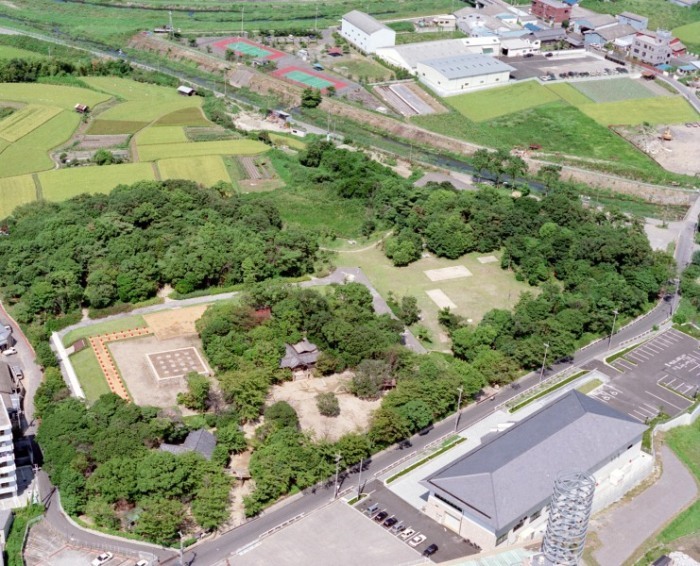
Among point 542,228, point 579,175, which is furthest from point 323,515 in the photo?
point 579,175

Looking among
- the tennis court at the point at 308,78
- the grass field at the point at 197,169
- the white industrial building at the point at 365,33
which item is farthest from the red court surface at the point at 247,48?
the grass field at the point at 197,169

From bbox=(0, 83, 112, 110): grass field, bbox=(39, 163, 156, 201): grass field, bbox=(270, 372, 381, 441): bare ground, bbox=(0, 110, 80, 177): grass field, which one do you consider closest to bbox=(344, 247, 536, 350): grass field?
bbox=(270, 372, 381, 441): bare ground

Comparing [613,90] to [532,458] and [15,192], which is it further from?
[532,458]

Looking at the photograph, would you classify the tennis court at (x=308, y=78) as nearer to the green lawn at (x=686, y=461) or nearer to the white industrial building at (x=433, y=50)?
the white industrial building at (x=433, y=50)

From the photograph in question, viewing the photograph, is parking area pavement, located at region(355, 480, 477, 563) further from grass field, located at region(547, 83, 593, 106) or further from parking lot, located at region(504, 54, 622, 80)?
parking lot, located at region(504, 54, 622, 80)

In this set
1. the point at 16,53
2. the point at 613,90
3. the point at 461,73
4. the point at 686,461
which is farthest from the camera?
the point at 16,53

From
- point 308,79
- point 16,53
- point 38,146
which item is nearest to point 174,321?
point 38,146

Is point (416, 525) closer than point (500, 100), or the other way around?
point (416, 525)
